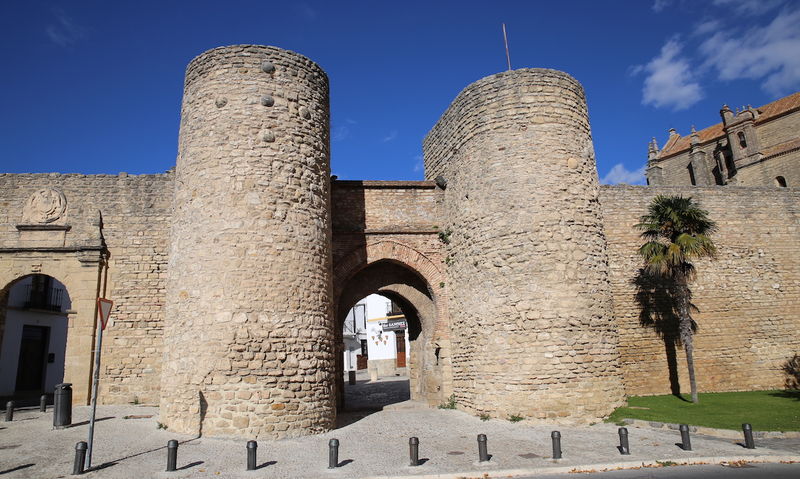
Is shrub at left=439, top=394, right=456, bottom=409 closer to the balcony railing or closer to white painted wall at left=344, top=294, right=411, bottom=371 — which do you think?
the balcony railing

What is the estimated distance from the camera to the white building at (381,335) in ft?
106

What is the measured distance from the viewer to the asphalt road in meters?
5.96

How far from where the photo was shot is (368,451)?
7766 mm

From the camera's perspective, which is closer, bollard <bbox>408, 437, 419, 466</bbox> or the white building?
bollard <bbox>408, 437, 419, 466</bbox>

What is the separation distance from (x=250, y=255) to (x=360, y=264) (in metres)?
3.80

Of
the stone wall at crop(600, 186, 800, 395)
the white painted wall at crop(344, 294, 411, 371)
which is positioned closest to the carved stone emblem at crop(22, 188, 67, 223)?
the stone wall at crop(600, 186, 800, 395)

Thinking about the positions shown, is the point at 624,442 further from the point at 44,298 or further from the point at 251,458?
the point at 44,298

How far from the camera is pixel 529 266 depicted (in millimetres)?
10492

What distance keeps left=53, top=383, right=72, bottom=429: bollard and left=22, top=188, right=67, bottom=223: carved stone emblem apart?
5.26 m

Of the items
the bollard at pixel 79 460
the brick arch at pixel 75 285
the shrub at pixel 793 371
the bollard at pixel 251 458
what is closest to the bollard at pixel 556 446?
the bollard at pixel 251 458

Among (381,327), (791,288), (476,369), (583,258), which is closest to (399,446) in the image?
(476,369)

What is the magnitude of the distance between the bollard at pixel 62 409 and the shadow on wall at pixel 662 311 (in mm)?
13478

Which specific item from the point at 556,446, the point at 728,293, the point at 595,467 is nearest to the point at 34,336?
the point at 556,446

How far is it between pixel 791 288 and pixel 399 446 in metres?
14.0
